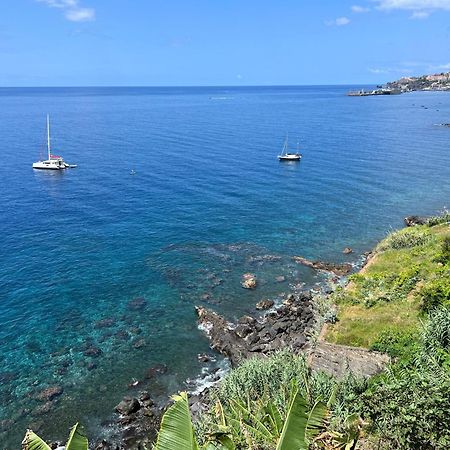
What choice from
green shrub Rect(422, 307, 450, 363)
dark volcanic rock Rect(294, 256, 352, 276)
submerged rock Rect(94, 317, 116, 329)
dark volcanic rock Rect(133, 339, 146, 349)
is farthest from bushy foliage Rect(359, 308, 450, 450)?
dark volcanic rock Rect(294, 256, 352, 276)

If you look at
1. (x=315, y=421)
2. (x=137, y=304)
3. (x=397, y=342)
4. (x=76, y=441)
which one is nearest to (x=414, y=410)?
(x=315, y=421)

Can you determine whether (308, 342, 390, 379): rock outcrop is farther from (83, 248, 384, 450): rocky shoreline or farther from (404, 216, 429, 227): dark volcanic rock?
(404, 216, 429, 227): dark volcanic rock

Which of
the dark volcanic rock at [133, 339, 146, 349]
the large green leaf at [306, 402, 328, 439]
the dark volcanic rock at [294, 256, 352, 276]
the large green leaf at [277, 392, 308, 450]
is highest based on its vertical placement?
the large green leaf at [277, 392, 308, 450]

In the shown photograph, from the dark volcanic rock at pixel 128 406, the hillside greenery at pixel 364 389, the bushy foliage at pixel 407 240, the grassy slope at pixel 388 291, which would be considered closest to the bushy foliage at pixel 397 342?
the hillside greenery at pixel 364 389

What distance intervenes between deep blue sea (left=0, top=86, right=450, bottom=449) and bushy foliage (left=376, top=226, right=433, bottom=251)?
144 inches

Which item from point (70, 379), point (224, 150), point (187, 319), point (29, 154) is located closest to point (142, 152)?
point (224, 150)

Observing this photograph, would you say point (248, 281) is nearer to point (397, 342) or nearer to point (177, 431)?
point (397, 342)

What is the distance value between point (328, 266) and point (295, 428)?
38993 mm

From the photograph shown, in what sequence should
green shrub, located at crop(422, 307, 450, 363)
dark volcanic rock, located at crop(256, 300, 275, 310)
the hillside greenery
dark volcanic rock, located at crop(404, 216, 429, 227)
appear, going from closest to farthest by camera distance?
1. the hillside greenery
2. green shrub, located at crop(422, 307, 450, 363)
3. dark volcanic rock, located at crop(256, 300, 275, 310)
4. dark volcanic rock, located at crop(404, 216, 429, 227)

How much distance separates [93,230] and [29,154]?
178 ft

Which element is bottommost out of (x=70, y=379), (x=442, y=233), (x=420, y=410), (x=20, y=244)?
(x=70, y=379)

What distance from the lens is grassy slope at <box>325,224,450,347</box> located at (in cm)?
3080

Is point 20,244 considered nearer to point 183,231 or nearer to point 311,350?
point 183,231

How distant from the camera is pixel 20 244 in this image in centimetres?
5200
